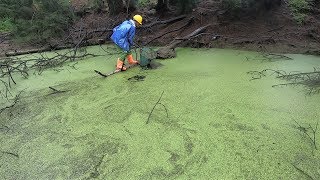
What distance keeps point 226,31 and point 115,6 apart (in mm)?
2862

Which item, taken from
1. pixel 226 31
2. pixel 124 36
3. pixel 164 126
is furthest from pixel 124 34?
pixel 226 31

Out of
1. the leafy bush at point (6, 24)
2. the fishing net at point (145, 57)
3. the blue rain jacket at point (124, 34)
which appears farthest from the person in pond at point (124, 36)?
the leafy bush at point (6, 24)

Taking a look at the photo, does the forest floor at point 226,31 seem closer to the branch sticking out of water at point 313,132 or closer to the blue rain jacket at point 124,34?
the blue rain jacket at point 124,34

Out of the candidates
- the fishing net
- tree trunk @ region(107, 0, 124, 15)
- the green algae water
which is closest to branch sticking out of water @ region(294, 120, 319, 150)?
the green algae water

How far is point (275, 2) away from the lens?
698cm

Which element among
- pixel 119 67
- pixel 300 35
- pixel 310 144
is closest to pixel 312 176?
pixel 310 144

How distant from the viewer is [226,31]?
6.74m

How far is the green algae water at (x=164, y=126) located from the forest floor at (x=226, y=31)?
1.21 metres

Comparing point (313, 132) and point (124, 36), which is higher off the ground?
point (124, 36)

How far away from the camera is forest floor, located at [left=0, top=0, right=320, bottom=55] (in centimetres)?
629

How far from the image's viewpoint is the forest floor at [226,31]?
6293mm

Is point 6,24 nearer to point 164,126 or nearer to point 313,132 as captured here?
point 164,126

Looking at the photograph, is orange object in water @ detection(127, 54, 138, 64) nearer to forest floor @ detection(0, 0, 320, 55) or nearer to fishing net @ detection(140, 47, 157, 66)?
fishing net @ detection(140, 47, 157, 66)

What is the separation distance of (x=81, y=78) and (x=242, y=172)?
3105mm
